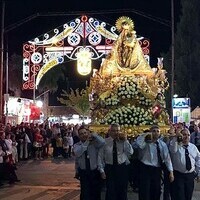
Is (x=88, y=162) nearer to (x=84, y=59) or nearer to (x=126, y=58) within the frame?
(x=126, y=58)

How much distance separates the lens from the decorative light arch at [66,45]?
33.6 meters

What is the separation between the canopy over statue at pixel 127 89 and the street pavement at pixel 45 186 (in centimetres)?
199

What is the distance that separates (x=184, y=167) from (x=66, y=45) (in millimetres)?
24777

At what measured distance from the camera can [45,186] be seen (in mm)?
15586

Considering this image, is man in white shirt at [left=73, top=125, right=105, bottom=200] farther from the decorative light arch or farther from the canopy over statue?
the decorative light arch

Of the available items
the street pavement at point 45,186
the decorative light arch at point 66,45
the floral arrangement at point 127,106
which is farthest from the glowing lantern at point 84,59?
the floral arrangement at point 127,106

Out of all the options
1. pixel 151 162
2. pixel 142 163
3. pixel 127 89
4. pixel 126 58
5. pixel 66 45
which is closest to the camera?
pixel 151 162

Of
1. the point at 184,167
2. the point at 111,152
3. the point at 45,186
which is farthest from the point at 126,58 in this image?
the point at 184,167

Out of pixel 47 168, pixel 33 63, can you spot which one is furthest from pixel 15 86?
pixel 47 168

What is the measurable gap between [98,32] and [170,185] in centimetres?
2407

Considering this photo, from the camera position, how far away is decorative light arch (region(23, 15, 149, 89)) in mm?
33625

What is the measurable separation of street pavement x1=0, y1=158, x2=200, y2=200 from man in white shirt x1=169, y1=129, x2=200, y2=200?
3.01 metres

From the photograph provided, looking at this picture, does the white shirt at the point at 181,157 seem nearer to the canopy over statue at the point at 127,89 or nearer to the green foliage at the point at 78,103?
the canopy over statue at the point at 127,89

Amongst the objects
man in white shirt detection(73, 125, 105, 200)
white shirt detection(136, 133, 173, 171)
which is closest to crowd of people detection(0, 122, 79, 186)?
man in white shirt detection(73, 125, 105, 200)
